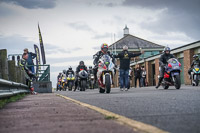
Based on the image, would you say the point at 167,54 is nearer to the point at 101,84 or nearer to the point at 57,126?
the point at 101,84

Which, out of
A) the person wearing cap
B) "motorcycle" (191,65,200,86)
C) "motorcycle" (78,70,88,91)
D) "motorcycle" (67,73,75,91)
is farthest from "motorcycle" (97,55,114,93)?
"motorcycle" (67,73,75,91)

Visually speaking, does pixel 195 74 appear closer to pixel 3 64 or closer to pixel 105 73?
pixel 105 73

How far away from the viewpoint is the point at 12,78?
38.7 feet

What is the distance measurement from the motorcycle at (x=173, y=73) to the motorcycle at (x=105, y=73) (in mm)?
2717

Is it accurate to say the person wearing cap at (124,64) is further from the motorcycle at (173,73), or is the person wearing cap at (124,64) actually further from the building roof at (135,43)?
the building roof at (135,43)

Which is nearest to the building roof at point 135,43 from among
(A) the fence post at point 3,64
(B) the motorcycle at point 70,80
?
(B) the motorcycle at point 70,80

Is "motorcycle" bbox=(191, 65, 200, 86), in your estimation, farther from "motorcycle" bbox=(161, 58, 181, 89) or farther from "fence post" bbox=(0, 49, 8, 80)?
"fence post" bbox=(0, 49, 8, 80)

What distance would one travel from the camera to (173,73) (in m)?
14.3

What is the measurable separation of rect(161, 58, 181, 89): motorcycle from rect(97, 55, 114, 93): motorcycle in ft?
8.91

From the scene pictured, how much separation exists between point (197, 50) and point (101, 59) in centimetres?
1622

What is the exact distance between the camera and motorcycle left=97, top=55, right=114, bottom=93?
12.7 metres

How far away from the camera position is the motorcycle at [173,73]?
14148 millimetres

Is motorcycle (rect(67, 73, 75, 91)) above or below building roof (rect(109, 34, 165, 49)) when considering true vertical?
below

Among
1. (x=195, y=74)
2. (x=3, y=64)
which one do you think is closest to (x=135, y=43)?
(x=195, y=74)
